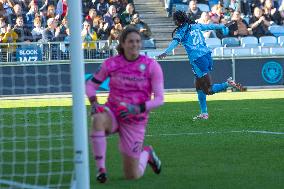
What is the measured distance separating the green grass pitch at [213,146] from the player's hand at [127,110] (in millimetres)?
755

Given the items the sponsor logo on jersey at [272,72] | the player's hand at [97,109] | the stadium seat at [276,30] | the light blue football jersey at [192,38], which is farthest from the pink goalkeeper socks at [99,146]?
the stadium seat at [276,30]

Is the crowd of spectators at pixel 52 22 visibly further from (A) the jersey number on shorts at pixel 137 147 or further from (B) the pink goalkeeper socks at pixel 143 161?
(A) the jersey number on shorts at pixel 137 147

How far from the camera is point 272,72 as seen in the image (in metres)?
29.5

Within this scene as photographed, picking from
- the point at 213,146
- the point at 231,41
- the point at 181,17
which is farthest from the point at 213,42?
the point at 213,146

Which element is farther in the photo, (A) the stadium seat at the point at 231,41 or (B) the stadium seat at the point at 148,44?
(A) the stadium seat at the point at 231,41

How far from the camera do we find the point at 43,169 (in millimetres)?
11023

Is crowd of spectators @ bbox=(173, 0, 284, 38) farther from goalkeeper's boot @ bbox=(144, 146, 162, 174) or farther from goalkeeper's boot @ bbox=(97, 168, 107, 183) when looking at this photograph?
goalkeeper's boot @ bbox=(97, 168, 107, 183)

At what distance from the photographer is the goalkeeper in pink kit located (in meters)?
9.83

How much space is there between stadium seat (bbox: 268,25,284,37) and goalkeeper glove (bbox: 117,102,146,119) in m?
25.1

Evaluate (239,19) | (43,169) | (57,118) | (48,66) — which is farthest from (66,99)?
(43,169)

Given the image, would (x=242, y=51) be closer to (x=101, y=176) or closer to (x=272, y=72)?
(x=272, y=72)

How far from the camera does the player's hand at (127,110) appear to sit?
963 cm

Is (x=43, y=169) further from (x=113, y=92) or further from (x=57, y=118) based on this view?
(x=57, y=118)

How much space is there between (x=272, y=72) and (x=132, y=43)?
20.2 meters
